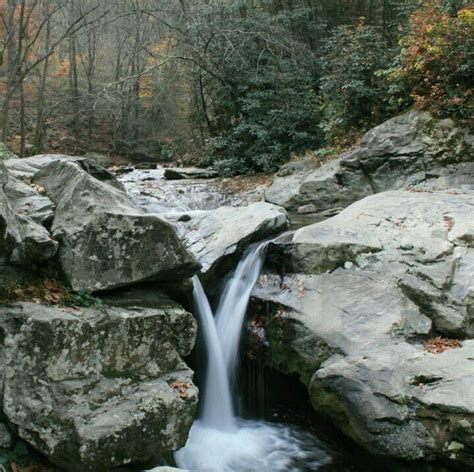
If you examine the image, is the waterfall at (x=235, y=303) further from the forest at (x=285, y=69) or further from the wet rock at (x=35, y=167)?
the forest at (x=285, y=69)

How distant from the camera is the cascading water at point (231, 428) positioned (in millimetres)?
4973

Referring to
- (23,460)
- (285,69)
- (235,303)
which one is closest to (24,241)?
(23,460)

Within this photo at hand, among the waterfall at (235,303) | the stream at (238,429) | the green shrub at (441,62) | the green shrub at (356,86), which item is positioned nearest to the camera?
the stream at (238,429)

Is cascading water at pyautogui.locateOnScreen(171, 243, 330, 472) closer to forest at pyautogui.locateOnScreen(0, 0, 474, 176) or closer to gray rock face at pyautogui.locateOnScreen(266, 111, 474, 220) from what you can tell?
gray rock face at pyautogui.locateOnScreen(266, 111, 474, 220)

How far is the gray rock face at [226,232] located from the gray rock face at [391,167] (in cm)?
244

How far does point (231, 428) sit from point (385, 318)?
2.19 meters

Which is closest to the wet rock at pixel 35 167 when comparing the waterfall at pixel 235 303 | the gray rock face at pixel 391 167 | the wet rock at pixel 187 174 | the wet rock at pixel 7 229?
the wet rock at pixel 7 229

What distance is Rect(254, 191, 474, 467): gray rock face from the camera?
435cm

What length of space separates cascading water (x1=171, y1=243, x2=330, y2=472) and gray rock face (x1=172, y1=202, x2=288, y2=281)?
0.67 feet

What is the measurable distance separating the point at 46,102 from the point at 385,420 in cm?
2499

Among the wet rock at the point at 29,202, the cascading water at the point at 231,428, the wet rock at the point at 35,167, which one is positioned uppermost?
the wet rock at the point at 35,167

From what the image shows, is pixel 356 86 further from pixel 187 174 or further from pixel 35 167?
pixel 35 167

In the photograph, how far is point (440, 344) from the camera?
16.6 ft

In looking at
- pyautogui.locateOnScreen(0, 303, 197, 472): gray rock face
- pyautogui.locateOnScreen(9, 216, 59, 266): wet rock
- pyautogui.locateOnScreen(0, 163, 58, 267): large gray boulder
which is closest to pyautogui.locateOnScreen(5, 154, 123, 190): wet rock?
pyautogui.locateOnScreen(0, 163, 58, 267): large gray boulder
